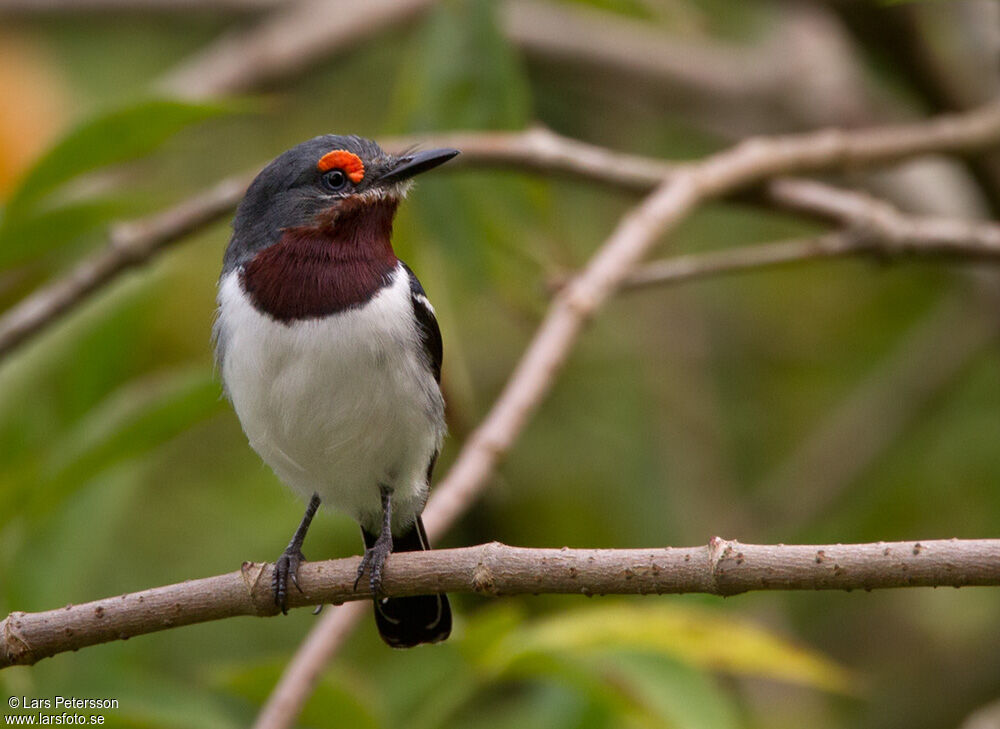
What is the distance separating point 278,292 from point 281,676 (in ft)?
3.60

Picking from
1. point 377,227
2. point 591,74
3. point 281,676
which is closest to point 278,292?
point 377,227

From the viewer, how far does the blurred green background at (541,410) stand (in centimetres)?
407

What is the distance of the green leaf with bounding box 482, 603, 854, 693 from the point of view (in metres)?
3.83

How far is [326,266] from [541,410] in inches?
126

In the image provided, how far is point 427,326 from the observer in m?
3.68

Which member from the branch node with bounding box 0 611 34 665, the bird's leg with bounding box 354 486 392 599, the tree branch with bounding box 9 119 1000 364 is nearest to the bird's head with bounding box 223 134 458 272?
the tree branch with bounding box 9 119 1000 364

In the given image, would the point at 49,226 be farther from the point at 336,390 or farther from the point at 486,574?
the point at 486,574

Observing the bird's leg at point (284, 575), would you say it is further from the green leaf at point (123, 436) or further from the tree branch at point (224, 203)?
the tree branch at point (224, 203)

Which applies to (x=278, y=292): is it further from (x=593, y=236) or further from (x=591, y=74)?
(x=593, y=236)

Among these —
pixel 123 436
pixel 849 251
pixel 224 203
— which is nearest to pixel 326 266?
pixel 123 436

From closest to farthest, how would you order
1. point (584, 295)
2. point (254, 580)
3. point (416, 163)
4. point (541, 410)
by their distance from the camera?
1. point (254, 580)
2. point (416, 163)
3. point (584, 295)
4. point (541, 410)

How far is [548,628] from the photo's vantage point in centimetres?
402

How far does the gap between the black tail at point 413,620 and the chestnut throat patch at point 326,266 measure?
0.76 metres

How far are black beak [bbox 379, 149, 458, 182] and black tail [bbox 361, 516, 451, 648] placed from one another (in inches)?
39.5
